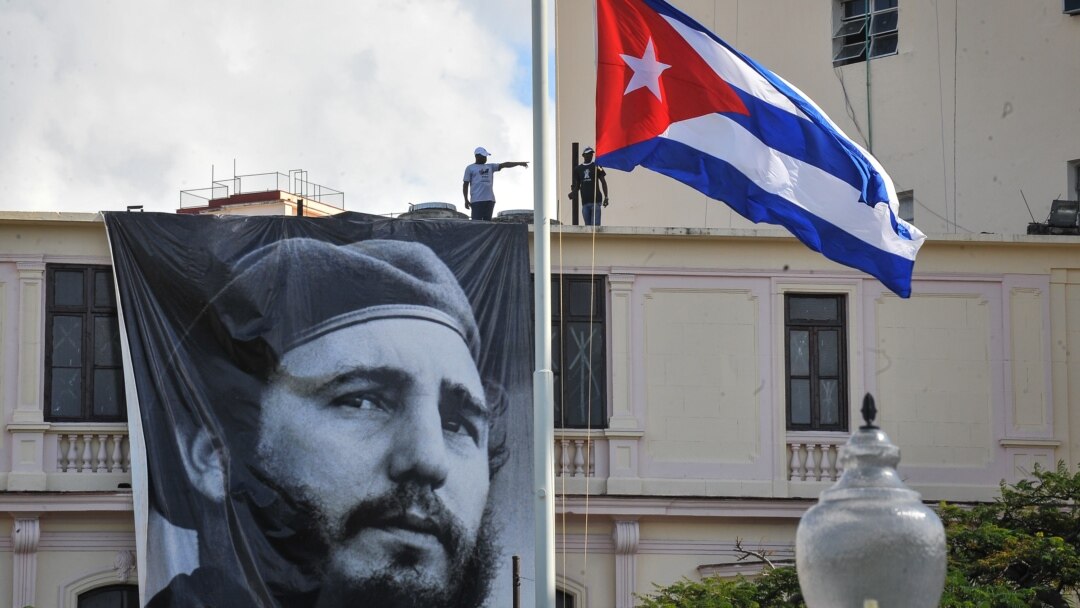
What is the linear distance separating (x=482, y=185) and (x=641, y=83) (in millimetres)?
10877

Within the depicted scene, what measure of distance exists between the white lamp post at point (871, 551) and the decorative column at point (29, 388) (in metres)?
18.0

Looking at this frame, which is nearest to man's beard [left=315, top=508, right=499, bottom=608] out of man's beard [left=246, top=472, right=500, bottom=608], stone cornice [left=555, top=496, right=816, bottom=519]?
man's beard [left=246, top=472, right=500, bottom=608]

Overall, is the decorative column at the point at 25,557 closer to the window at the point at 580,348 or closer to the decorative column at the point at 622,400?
the window at the point at 580,348

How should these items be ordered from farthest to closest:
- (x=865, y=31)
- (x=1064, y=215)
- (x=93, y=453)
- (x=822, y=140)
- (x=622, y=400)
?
(x=865, y=31)
(x=1064, y=215)
(x=622, y=400)
(x=93, y=453)
(x=822, y=140)

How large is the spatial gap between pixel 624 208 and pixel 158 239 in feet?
39.6

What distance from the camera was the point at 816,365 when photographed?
25.7 meters

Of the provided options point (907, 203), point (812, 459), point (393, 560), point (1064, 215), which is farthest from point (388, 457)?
point (907, 203)

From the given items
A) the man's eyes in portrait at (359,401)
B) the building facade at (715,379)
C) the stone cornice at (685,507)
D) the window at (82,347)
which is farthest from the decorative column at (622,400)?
the window at (82,347)

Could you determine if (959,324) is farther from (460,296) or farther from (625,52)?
(625,52)

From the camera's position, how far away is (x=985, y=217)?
104 feet

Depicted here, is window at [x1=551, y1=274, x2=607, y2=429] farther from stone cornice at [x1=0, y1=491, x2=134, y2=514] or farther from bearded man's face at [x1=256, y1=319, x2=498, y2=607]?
stone cornice at [x1=0, y1=491, x2=134, y2=514]

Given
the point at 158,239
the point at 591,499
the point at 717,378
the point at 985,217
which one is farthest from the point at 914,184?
the point at 158,239

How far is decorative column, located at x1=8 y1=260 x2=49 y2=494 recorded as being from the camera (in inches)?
949

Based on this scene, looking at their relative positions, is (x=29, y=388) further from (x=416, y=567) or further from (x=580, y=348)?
(x=580, y=348)
